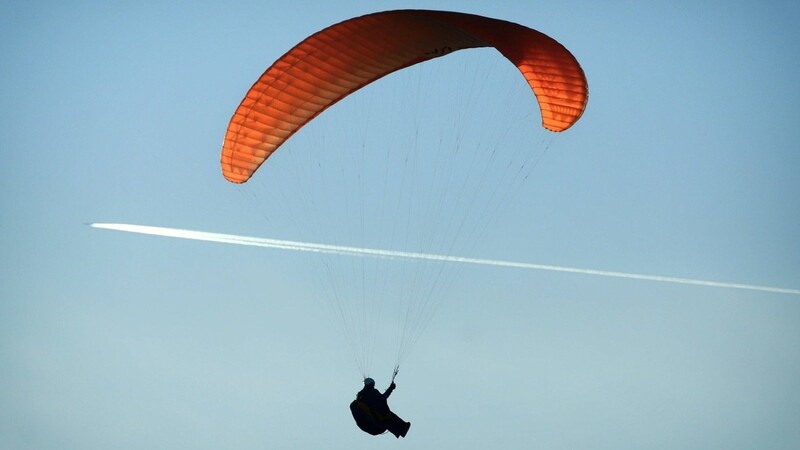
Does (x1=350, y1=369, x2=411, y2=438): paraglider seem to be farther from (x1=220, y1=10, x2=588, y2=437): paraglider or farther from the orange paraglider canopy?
the orange paraglider canopy

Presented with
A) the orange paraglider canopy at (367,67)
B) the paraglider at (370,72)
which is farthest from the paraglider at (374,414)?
the orange paraglider canopy at (367,67)

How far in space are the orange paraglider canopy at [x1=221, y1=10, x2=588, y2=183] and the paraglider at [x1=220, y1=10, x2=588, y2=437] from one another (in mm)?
23

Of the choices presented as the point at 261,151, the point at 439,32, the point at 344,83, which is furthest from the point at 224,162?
the point at 439,32

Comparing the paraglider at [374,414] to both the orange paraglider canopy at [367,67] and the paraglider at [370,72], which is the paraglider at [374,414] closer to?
the paraglider at [370,72]

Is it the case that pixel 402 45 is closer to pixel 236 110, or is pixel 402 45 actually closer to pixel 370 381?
pixel 236 110

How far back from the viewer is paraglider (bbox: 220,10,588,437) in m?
38.7

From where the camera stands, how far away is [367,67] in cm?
3981

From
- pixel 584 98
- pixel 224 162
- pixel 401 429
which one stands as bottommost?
pixel 401 429

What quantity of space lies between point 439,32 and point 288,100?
163 inches

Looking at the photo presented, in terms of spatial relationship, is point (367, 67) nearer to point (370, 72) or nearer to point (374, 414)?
point (370, 72)

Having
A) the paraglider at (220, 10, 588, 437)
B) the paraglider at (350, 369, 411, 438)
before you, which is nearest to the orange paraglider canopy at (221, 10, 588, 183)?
the paraglider at (220, 10, 588, 437)

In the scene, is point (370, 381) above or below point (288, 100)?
below

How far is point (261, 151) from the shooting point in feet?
135

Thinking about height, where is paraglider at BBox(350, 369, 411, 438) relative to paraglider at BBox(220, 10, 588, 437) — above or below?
below
